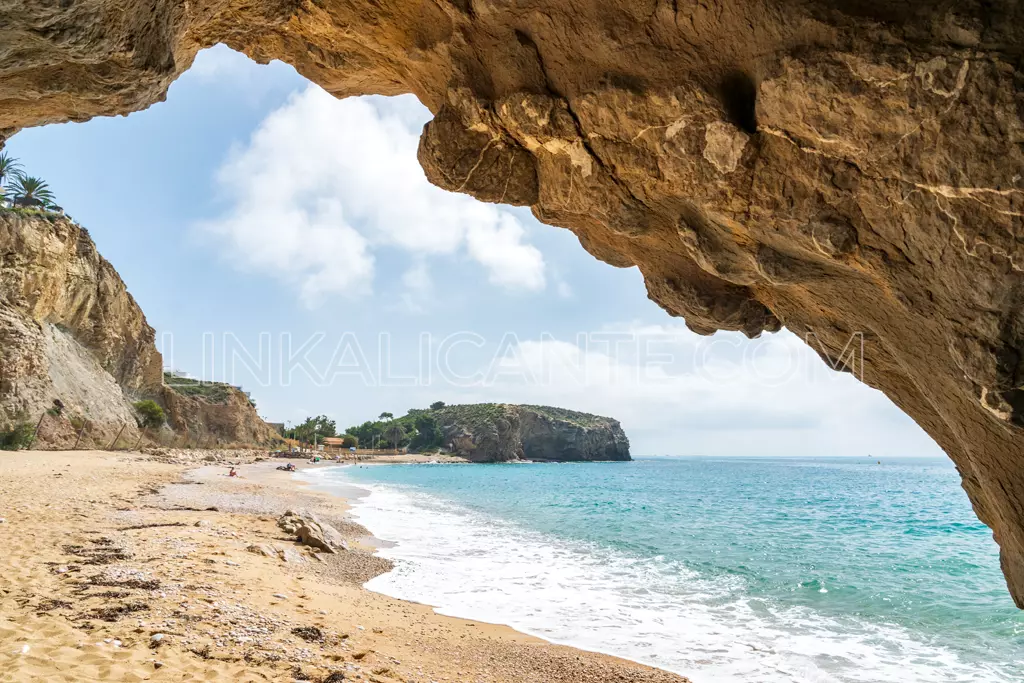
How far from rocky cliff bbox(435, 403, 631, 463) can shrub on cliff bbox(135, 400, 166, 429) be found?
6561 cm

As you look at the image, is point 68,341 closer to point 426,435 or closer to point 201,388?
point 201,388

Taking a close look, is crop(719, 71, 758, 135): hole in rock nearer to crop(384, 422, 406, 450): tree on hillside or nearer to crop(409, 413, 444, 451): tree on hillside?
crop(384, 422, 406, 450): tree on hillside

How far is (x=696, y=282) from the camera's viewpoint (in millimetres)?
5953

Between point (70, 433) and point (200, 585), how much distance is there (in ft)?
107

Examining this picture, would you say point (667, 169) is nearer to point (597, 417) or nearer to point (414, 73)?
point (414, 73)

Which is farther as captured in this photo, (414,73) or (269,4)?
(414,73)

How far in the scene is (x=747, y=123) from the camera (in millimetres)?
3705

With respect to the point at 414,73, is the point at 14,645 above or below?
below

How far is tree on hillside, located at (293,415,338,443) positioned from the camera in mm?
96812

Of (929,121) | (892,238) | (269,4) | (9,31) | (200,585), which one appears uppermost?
(269,4)

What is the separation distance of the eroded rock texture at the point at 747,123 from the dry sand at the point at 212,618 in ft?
13.4

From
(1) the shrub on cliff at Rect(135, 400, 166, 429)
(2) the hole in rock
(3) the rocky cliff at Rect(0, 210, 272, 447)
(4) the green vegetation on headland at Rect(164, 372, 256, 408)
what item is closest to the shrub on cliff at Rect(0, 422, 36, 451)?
(3) the rocky cliff at Rect(0, 210, 272, 447)

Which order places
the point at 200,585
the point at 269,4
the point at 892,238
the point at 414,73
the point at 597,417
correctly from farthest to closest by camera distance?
the point at 597,417 < the point at 200,585 < the point at 414,73 < the point at 269,4 < the point at 892,238

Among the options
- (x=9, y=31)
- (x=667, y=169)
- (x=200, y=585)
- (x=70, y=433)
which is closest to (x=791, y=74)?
(x=667, y=169)
